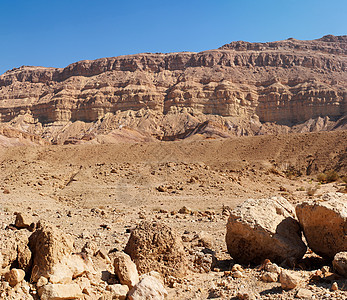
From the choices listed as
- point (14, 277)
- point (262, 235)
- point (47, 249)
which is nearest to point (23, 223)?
point (47, 249)

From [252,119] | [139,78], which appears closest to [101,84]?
[139,78]

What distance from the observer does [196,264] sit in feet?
19.3

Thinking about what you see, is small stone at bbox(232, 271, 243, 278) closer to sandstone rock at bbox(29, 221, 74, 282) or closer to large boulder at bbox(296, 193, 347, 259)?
large boulder at bbox(296, 193, 347, 259)

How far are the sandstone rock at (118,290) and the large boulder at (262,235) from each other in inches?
89.3

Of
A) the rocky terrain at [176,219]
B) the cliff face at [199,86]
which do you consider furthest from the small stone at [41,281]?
the cliff face at [199,86]

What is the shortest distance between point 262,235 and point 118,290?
8.41ft

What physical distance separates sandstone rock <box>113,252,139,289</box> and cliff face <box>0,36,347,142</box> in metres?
76.2

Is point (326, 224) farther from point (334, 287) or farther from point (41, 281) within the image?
point (41, 281)

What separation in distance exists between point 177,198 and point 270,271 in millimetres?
10286

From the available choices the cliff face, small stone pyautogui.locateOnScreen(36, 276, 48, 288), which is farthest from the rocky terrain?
the cliff face

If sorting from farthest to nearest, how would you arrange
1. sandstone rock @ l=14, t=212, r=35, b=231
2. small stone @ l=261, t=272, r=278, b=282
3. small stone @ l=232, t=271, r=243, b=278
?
sandstone rock @ l=14, t=212, r=35, b=231
small stone @ l=232, t=271, r=243, b=278
small stone @ l=261, t=272, r=278, b=282

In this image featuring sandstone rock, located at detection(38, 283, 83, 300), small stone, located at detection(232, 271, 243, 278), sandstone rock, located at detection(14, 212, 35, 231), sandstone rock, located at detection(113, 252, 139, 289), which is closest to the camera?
sandstone rock, located at detection(38, 283, 83, 300)

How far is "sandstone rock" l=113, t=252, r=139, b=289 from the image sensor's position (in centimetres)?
468

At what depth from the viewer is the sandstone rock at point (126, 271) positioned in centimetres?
468
